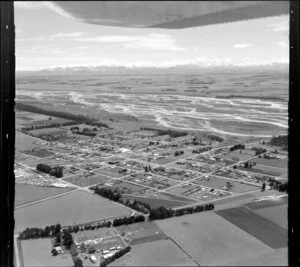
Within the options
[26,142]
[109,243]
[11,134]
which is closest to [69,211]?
[109,243]

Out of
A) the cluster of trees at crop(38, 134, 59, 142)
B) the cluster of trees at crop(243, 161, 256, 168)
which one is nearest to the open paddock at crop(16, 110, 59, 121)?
the cluster of trees at crop(38, 134, 59, 142)

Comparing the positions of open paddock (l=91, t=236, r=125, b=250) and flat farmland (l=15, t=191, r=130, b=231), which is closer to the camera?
open paddock (l=91, t=236, r=125, b=250)

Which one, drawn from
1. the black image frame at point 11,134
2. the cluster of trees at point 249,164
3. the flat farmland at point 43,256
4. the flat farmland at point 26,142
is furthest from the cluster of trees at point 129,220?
the flat farmland at point 26,142

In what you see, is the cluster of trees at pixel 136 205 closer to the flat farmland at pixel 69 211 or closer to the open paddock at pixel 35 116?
the flat farmland at pixel 69 211

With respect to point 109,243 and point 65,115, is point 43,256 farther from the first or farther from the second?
point 65,115

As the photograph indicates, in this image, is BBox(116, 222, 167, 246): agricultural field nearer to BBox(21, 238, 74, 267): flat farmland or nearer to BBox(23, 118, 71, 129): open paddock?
BBox(21, 238, 74, 267): flat farmland

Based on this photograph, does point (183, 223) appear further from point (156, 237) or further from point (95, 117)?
point (95, 117)
